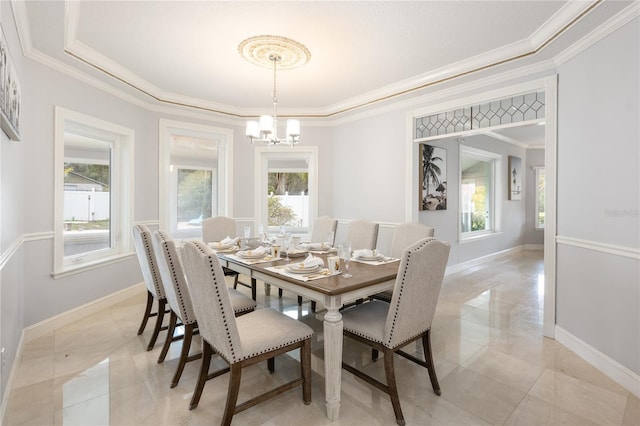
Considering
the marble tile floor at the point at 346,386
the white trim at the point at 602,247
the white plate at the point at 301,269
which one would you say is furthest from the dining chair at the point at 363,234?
the white trim at the point at 602,247

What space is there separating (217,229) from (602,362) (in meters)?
3.74

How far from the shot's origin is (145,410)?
1.80m

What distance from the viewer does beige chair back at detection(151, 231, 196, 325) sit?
203 cm

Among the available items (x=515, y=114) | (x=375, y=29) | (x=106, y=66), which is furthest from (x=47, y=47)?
(x=515, y=114)

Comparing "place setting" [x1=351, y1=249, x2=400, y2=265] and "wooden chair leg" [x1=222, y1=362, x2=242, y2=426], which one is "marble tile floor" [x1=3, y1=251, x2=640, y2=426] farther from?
"place setting" [x1=351, y1=249, x2=400, y2=265]

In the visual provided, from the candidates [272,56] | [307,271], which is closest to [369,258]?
[307,271]

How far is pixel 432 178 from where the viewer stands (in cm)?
476

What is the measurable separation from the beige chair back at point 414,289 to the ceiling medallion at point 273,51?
2110 millimetres

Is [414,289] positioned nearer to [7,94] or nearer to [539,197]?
[7,94]

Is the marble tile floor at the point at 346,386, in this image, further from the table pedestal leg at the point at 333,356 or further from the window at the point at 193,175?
the window at the point at 193,175

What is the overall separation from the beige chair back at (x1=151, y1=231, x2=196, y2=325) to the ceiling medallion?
180 centimetres

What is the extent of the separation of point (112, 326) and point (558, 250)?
13.8 ft

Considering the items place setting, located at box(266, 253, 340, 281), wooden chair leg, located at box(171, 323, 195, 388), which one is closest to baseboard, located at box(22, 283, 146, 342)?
wooden chair leg, located at box(171, 323, 195, 388)

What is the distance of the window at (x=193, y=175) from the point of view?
14.5 feet
